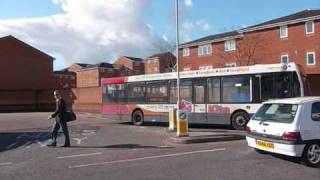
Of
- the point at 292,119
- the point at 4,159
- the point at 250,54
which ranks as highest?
the point at 250,54

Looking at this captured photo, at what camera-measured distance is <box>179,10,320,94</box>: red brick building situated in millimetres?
53219

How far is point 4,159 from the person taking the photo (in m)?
14.0

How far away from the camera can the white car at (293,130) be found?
11523mm

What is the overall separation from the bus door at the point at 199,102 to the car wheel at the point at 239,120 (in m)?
1.64

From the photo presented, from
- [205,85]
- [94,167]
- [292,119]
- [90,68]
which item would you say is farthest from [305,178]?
[90,68]

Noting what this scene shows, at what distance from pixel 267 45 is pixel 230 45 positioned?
680 centimetres

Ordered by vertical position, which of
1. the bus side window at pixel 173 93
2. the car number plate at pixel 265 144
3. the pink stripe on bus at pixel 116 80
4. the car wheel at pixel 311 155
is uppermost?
the pink stripe on bus at pixel 116 80

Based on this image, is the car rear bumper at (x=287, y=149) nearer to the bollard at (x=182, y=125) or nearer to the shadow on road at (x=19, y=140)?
the bollard at (x=182, y=125)

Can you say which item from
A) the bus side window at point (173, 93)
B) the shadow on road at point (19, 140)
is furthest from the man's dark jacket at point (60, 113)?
the bus side window at point (173, 93)

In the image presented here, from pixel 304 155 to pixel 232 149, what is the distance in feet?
11.4

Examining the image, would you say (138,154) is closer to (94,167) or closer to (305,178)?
(94,167)

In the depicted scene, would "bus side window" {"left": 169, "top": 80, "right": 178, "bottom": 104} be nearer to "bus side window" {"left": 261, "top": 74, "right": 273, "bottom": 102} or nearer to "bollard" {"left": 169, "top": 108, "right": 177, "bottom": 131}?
"bollard" {"left": 169, "top": 108, "right": 177, "bottom": 131}

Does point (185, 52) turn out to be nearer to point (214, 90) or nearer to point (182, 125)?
point (214, 90)

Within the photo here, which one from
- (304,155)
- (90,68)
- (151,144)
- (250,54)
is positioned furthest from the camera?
(90,68)
